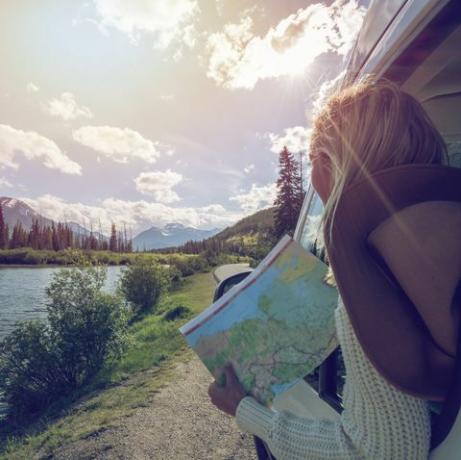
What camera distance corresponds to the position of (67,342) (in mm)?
9234

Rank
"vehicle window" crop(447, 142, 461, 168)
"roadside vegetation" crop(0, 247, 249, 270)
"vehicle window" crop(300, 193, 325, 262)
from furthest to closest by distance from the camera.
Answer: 1. "roadside vegetation" crop(0, 247, 249, 270)
2. "vehicle window" crop(300, 193, 325, 262)
3. "vehicle window" crop(447, 142, 461, 168)

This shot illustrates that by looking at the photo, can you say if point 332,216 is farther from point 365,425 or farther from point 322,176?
point 365,425

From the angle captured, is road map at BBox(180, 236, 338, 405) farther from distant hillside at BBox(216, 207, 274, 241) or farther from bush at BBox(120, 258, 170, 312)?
distant hillside at BBox(216, 207, 274, 241)

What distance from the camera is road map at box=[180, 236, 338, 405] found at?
4.27 feet

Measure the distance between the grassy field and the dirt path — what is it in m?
0.30

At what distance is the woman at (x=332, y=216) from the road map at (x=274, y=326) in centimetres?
28

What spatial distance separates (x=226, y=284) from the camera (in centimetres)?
188

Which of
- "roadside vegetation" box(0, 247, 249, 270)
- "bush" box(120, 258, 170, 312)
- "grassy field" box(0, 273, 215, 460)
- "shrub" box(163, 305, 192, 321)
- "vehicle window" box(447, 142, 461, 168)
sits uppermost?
"roadside vegetation" box(0, 247, 249, 270)

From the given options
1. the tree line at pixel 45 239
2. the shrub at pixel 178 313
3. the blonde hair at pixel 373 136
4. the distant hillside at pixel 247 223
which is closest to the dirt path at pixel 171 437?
the blonde hair at pixel 373 136

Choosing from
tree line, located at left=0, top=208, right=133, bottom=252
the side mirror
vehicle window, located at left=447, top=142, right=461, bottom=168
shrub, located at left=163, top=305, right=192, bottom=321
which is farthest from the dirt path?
tree line, located at left=0, top=208, right=133, bottom=252

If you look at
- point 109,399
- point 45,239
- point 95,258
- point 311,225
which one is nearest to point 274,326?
point 311,225

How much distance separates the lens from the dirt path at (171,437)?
4.63 m

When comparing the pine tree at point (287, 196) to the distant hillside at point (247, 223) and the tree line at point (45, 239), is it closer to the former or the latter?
the tree line at point (45, 239)

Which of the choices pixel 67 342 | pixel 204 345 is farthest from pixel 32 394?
pixel 204 345
